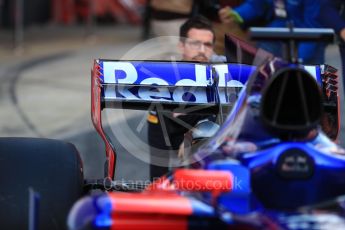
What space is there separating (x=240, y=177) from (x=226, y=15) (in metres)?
4.15

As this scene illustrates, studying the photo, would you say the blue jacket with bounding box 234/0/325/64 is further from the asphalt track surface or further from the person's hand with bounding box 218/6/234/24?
the asphalt track surface

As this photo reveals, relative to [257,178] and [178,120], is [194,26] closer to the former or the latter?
[178,120]

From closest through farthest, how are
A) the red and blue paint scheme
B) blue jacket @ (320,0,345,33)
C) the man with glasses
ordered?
1. the red and blue paint scheme
2. the man with glasses
3. blue jacket @ (320,0,345,33)

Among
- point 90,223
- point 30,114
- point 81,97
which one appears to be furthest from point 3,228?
point 81,97

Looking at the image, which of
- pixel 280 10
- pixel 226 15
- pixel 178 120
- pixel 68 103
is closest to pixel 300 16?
pixel 280 10

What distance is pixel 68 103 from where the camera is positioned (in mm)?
10078

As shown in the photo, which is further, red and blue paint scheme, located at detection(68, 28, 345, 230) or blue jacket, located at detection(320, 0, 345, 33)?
blue jacket, located at detection(320, 0, 345, 33)

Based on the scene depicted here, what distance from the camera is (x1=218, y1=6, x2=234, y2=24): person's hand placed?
7.62 meters

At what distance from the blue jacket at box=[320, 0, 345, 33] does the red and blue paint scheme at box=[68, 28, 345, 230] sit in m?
3.45

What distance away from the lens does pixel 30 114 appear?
9.46 metres

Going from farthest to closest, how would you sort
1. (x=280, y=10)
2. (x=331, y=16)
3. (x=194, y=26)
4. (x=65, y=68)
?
(x=65, y=68) < (x=280, y=10) < (x=331, y=16) < (x=194, y=26)

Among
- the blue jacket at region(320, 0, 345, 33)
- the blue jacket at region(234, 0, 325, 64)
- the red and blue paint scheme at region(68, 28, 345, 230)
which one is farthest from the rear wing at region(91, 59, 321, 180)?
the blue jacket at region(234, 0, 325, 64)

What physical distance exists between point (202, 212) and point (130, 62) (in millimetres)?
2159

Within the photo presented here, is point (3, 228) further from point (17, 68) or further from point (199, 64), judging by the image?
point (17, 68)
